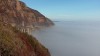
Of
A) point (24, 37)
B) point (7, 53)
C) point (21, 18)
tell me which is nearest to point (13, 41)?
point (7, 53)

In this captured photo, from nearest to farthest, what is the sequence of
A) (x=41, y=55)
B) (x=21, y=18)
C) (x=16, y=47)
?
(x=16, y=47), (x=41, y=55), (x=21, y=18)

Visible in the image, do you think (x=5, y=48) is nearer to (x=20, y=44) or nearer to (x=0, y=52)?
(x=0, y=52)

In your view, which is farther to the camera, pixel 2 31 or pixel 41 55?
pixel 41 55

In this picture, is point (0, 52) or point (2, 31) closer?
point (0, 52)

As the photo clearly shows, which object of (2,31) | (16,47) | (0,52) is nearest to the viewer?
(0,52)

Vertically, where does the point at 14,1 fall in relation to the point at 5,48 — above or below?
above

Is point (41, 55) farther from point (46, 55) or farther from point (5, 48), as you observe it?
point (5, 48)

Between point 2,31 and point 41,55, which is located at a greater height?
point 2,31

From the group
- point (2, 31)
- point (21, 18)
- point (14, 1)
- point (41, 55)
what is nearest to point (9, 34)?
point (2, 31)

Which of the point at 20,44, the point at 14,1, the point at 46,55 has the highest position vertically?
the point at 14,1
